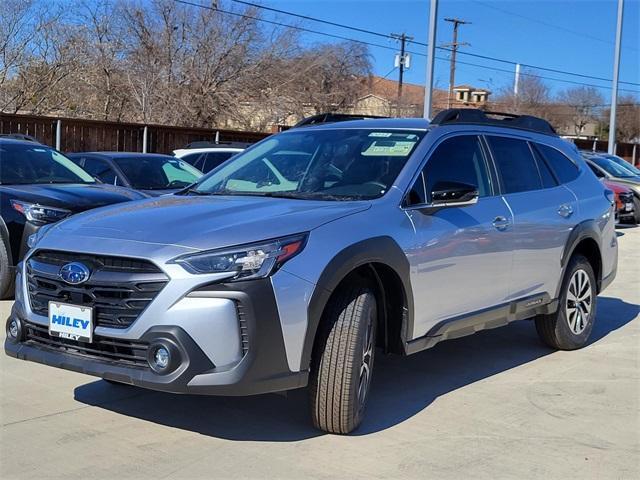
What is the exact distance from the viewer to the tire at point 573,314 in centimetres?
632

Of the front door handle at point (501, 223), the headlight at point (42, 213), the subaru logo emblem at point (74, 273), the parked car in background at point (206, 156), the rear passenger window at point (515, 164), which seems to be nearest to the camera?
the subaru logo emblem at point (74, 273)

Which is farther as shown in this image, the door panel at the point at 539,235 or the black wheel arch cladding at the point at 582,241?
the black wheel arch cladding at the point at 582,241

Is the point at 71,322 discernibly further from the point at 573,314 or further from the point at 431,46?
the point at 431,46

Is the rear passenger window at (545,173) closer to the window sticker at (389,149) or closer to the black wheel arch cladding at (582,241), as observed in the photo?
the black wheel arch cladding at (582,241)

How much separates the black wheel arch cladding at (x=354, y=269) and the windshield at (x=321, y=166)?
43 cm

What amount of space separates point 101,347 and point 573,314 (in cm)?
408

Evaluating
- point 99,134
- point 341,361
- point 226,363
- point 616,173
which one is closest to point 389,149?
point 341,361

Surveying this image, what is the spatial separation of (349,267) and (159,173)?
24.4ft

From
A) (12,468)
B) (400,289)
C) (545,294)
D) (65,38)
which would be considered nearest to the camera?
(12,468)

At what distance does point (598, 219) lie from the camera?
665 centimetres

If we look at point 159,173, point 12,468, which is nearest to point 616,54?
point 159,173

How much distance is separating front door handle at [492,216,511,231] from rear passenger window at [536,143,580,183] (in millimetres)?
1171

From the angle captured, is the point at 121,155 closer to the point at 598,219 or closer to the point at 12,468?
the point at 598,219

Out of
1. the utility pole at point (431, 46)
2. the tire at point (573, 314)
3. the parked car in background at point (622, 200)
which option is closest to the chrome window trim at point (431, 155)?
the tire at point (573, 314)
